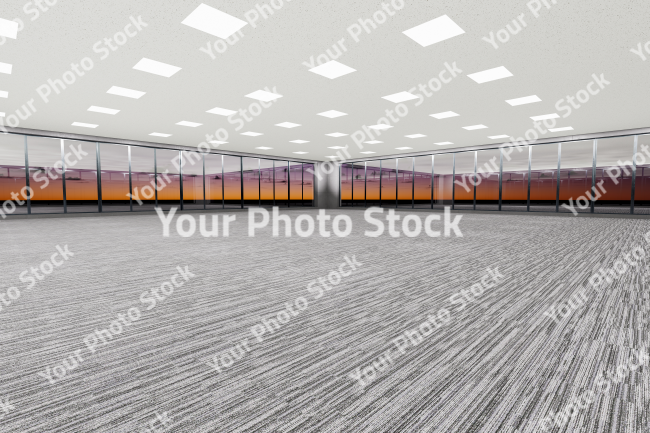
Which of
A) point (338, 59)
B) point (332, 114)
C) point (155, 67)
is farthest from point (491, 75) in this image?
point (155, 67)

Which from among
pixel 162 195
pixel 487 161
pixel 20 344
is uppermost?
pixel 487 161

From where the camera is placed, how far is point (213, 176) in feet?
53.0

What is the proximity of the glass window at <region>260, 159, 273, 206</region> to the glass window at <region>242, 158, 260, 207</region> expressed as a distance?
0.79 ft

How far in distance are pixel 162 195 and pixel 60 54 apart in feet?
35.1

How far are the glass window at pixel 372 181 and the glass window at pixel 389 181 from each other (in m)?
0.29

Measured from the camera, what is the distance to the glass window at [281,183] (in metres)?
18.6

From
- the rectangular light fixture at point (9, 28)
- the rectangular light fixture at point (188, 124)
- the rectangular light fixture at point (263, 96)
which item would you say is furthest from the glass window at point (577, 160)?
the rectangular light fixture at point (9, 28)

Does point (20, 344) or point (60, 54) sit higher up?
point (60, 54)

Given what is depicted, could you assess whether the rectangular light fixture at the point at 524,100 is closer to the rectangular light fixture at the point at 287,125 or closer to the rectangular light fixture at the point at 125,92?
the rectangular light fixture at the point at 287,125

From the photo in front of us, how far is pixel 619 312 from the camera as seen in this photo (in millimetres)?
2484

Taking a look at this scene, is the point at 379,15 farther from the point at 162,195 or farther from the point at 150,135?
the point at 162,195

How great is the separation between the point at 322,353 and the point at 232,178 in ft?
51.6

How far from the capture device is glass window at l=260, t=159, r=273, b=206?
17.7 metres

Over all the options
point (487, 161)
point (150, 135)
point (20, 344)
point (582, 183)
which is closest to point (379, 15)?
point (20, 344)
